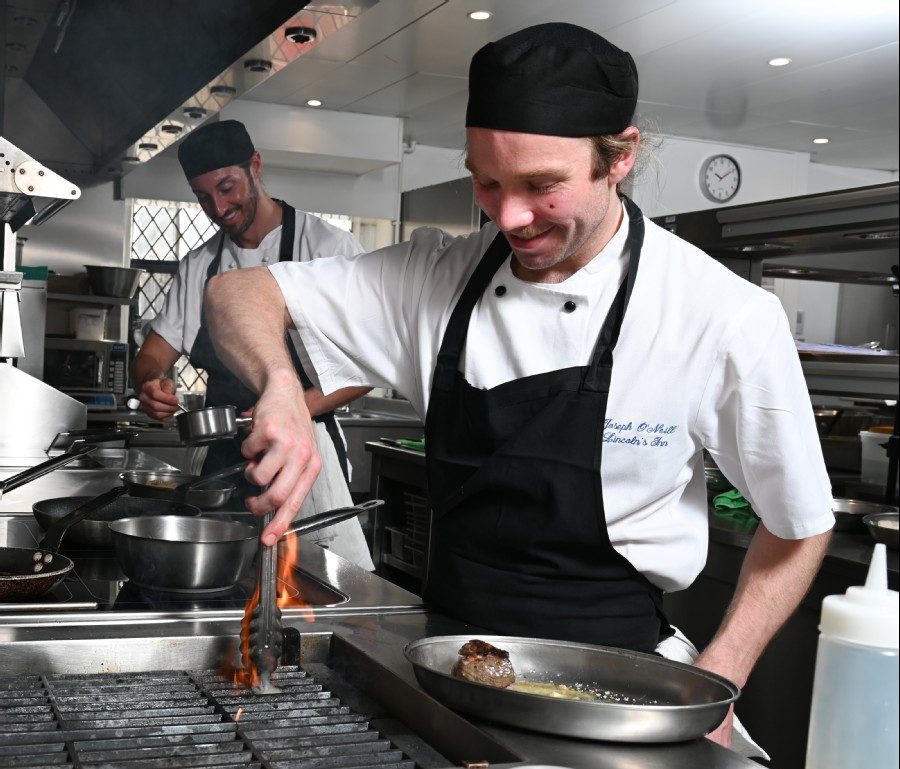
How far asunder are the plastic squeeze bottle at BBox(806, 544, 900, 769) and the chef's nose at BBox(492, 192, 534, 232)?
0.83 metres

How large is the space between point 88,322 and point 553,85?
2.83 metres

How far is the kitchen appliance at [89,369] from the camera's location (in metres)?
3.81

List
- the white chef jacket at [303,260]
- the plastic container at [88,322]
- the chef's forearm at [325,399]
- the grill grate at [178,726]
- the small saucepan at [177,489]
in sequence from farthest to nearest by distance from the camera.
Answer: the plastic container at [88,322] < the white chef jacket at [303,260] < the chef's forearm at [325,399] < the small saucepan at [177,489] < the grill grate at [178,726]

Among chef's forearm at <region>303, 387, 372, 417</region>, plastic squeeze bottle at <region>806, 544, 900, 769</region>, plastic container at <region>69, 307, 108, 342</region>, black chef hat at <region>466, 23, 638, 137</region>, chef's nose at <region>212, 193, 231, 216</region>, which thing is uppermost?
chef's nose at <region>212, 193, 231, 216</region>

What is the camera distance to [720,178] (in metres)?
7.84

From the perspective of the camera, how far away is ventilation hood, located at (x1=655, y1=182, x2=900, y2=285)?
3043 mm

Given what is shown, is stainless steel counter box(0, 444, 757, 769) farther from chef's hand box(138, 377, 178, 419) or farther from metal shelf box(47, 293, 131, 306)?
metal shelf box(47, 293, 131, 306)

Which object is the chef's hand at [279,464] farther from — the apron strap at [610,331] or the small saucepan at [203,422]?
the small saucepan at [203,422]

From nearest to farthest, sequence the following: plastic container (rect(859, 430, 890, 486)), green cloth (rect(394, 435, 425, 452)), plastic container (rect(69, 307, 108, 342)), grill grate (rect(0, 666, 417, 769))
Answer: grill grate (rect(0, 666, 417, 769)), plastic container (rect(859, 430, 890, 486)), plastic container (rect(69, 307, 108, 342)), green cloth (rect(394, 435, 425, 452))

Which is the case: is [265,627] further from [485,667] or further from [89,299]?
[89,299]

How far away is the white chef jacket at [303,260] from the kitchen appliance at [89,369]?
17.3 inches

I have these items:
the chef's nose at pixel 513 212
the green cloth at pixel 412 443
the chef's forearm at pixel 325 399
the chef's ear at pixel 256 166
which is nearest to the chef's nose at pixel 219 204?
the chef's ear at pixel 256 166

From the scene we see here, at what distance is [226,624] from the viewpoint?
1.38m

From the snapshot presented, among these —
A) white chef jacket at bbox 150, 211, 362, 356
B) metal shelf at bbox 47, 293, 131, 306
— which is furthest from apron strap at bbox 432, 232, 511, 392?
metal shelf at bbox 47, 293, 131, 306
